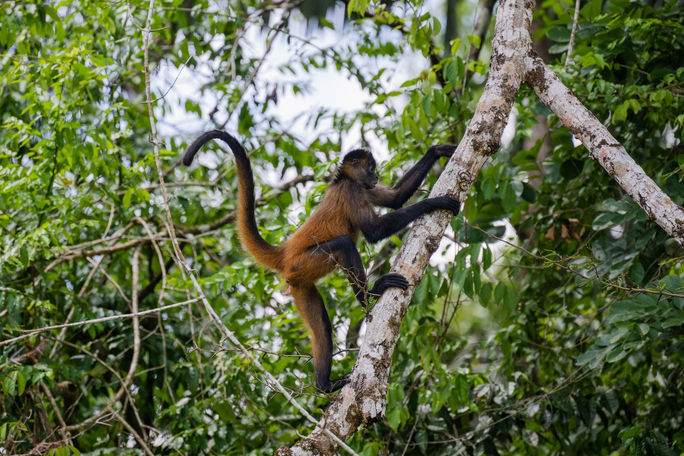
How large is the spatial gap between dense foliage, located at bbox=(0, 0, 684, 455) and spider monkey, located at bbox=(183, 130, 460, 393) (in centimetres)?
28

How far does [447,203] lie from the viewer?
429cm

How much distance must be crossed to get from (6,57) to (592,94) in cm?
555

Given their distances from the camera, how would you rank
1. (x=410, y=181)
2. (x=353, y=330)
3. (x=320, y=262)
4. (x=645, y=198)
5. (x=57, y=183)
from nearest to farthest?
(x=645, y=198) < (x=320, y=262) < (x=410, y=181) < (x=57, y=183) < (x=353, y=330)

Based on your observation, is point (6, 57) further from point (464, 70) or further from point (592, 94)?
point (592, 94)

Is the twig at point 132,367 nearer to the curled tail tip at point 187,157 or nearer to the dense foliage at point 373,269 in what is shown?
the dense foliage at point 373,269

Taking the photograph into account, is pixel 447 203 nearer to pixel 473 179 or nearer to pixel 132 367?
pixel 473 179

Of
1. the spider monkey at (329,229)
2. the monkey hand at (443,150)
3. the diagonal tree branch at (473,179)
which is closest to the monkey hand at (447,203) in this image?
the diagonal tree branch at (473,179)

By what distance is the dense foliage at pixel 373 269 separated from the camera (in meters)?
5.72

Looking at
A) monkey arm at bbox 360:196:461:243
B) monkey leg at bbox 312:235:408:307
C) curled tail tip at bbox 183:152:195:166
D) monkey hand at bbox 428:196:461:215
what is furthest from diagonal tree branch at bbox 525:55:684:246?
curled tail tip at bbox 183:152:195:166

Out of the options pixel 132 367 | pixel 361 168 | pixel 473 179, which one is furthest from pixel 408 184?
pixel 132 367

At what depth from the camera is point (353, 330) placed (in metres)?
7.52

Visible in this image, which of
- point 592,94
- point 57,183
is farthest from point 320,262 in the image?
point 57,183

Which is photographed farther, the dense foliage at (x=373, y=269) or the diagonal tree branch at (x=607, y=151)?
the dense foliage at (x=373, y=269)

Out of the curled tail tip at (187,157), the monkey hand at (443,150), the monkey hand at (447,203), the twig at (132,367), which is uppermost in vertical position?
the monkey hand at (443,150)
